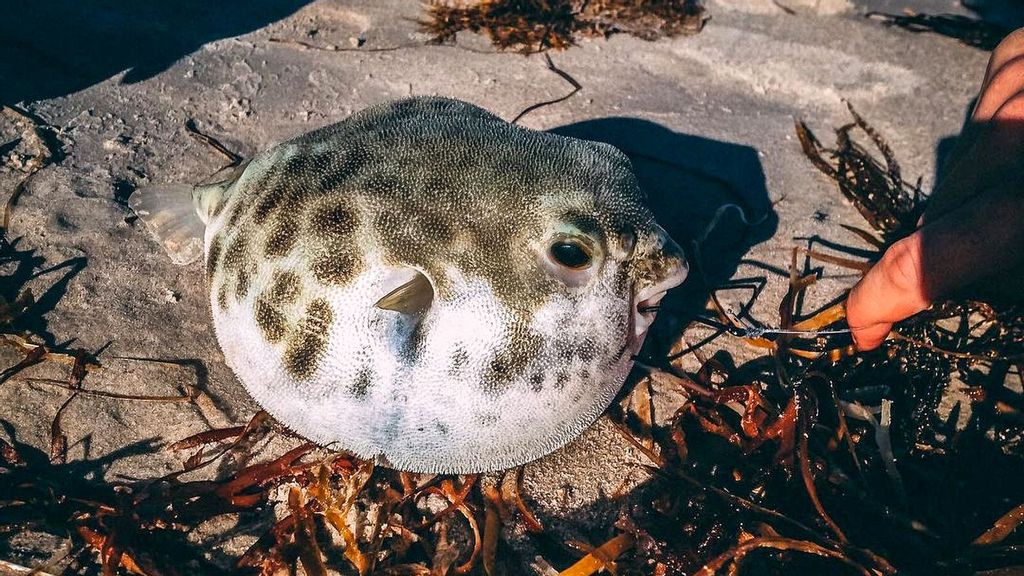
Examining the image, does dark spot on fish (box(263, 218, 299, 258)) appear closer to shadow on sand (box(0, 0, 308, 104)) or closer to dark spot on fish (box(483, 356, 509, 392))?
dark spot on fish (box(483, 356, 509, 392))

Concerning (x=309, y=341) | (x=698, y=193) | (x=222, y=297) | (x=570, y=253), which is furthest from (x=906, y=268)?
(x=222, y=297)

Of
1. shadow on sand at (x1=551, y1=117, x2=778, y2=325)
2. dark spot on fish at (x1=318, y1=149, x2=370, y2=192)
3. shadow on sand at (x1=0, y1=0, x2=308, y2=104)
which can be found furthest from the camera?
shadow on sand at (x1=0, y1=0, x2=308, y2=104)

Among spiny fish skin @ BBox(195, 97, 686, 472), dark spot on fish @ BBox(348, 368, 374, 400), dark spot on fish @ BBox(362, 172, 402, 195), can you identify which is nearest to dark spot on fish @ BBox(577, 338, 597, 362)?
spiny fish skin @ BBox(195, 97, 686, 472)

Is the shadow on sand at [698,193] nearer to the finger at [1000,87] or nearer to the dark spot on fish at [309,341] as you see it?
the finger at [1000,87]

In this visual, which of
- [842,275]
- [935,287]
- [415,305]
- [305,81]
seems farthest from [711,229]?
[305,81]

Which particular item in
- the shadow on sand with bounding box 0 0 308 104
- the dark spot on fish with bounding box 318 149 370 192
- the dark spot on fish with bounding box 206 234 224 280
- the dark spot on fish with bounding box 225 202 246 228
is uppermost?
the dark spot on fish with bounding box 318 149 370 192

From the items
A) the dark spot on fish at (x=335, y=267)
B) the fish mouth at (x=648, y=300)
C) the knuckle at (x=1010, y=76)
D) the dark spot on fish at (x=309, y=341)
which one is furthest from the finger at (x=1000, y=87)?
the dark spot on fish at (x=309, y=341)

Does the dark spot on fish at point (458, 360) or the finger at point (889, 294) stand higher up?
the finger at point (889, 294)
